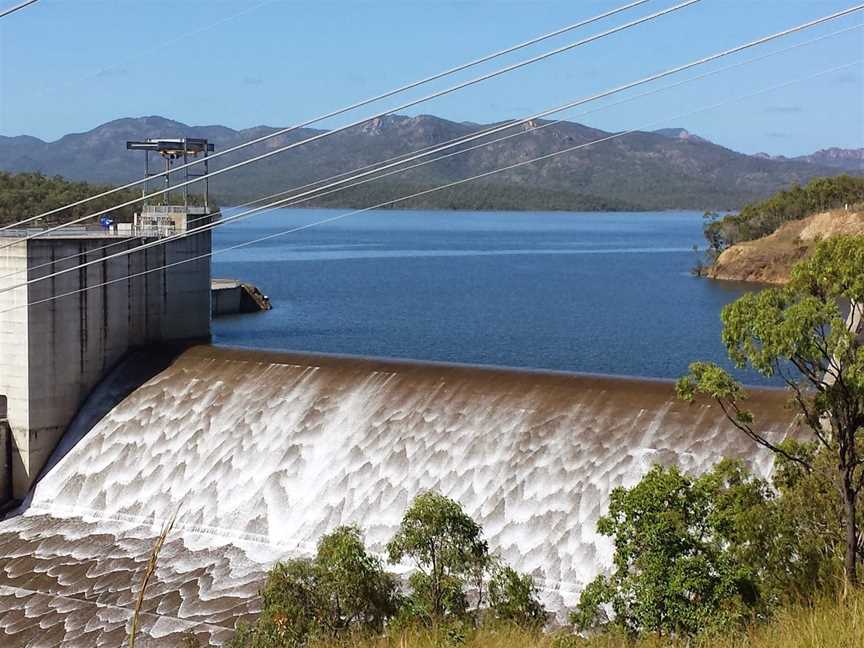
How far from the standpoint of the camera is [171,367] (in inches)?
1008

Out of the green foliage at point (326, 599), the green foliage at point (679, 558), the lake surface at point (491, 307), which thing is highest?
the green foliage at point (679, 558)


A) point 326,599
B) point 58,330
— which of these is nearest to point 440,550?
point 326,599

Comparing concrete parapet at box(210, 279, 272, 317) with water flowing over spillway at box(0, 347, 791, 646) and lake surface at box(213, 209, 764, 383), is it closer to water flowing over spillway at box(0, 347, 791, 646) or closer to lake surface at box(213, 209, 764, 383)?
lake surface at box(213, 209, 764, 383)

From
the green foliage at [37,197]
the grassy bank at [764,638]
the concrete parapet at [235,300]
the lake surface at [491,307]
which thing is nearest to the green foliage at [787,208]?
the lake surface at [491,307]

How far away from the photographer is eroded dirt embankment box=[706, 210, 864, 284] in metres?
78.9

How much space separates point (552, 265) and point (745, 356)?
2866 inches

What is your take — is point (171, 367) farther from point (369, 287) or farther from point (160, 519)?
point (369, 287)

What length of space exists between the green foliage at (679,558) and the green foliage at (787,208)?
8180 cm

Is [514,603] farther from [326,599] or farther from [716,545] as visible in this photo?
[716,545]

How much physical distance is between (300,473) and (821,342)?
12895 millimetres

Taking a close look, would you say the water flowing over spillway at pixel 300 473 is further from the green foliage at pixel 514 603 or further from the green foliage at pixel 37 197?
the green foliage at pixel 37 197

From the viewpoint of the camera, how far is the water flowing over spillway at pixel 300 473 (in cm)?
1761

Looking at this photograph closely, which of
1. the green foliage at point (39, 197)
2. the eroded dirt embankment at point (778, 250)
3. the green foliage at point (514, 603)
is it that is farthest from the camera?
the eroded dirt embankment at point (778, 250)

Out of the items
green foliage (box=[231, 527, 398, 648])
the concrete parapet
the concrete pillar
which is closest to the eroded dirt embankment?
the concrete parapet
